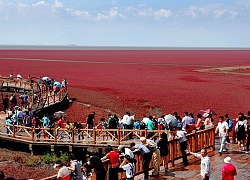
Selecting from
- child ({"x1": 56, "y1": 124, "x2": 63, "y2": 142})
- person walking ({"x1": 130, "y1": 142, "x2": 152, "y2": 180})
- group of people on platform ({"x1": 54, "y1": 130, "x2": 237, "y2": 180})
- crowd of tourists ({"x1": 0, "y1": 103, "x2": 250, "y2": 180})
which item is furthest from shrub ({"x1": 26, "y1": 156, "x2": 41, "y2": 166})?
person walking ({"x1": 130, "y1": 142, "x2": 152, "y2": 180})

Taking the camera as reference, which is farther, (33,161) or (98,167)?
(33,161)

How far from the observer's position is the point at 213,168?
12.9 meters

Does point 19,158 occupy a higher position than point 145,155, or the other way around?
point 145,155

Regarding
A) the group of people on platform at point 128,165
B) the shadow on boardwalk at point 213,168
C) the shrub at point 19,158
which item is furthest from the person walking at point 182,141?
the shrub at point 19,158

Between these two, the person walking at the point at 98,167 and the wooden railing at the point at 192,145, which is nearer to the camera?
the person walking at the point at 98,167

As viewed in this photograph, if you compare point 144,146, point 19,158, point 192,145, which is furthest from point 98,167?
point 19,158

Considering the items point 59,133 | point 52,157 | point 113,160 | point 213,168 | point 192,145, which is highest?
point 113,160

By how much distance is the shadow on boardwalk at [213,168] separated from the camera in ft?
39.2

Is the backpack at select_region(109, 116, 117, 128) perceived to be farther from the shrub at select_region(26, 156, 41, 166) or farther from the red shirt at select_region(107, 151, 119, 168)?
the red shirt at select_region(107, 151, 119, 168)

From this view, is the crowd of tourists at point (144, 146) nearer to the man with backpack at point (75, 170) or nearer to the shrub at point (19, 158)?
the man with backpack at point (75, 170)

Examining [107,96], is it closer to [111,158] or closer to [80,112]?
[80,112]

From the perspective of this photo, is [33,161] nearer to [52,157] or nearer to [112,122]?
[52,157]

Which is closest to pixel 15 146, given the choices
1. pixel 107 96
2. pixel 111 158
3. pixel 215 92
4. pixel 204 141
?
pixel 204 141

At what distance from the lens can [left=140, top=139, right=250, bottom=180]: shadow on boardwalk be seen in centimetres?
1194
